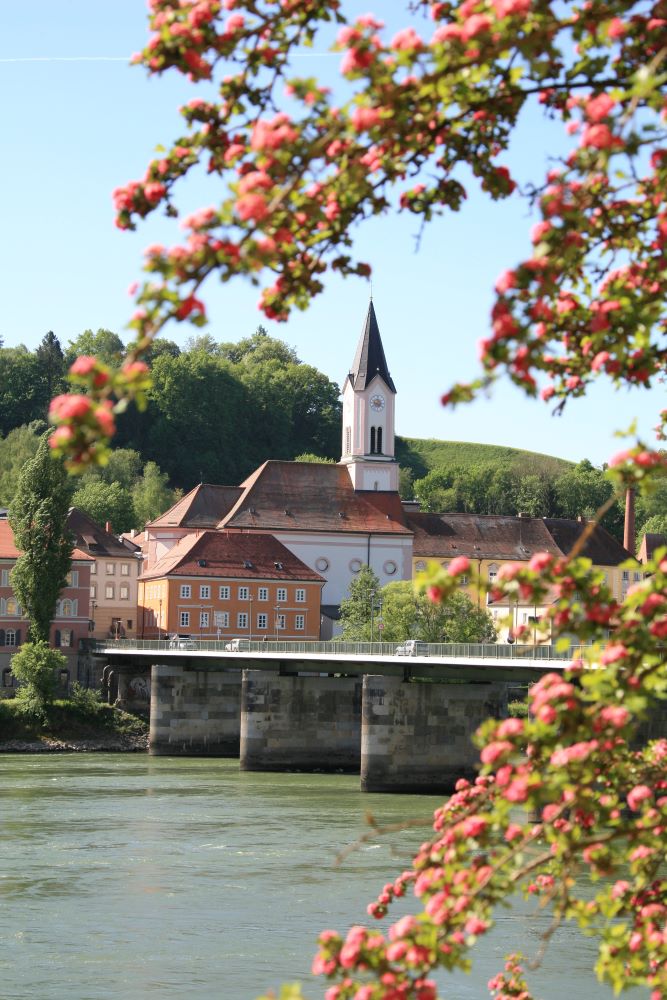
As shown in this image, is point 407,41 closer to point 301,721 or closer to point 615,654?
point 615,654

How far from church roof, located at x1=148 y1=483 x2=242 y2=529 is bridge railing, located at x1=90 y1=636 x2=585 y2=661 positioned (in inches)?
941

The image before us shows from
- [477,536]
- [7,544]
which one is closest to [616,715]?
[7,544]

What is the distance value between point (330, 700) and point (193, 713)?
25.3ft

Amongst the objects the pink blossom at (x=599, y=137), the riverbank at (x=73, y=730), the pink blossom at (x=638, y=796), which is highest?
the pink blossom at (x=599, y=137)

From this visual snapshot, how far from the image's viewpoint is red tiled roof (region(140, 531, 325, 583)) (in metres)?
87.2

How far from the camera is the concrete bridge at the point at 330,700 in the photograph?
55125 mm

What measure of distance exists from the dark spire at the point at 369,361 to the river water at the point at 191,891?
58685 millimetres

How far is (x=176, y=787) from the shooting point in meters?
51.9

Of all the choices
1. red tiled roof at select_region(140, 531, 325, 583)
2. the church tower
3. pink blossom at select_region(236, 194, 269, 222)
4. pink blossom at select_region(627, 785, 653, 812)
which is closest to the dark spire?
the church tower

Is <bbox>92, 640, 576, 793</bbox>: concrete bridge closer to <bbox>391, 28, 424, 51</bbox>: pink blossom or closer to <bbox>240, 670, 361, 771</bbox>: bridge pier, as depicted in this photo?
<bbox>240, 670, 361, 771</bbox>: bridge pier

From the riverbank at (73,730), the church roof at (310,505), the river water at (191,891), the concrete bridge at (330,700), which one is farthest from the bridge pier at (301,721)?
the church roof at (310,505)

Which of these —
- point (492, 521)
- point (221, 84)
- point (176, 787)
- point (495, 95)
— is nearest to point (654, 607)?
point (495, 95)

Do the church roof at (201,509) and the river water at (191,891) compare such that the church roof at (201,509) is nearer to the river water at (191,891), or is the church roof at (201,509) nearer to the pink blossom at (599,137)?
the river water at (191,891)

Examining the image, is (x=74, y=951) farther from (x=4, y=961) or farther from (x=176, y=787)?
(x=176, y=787)
